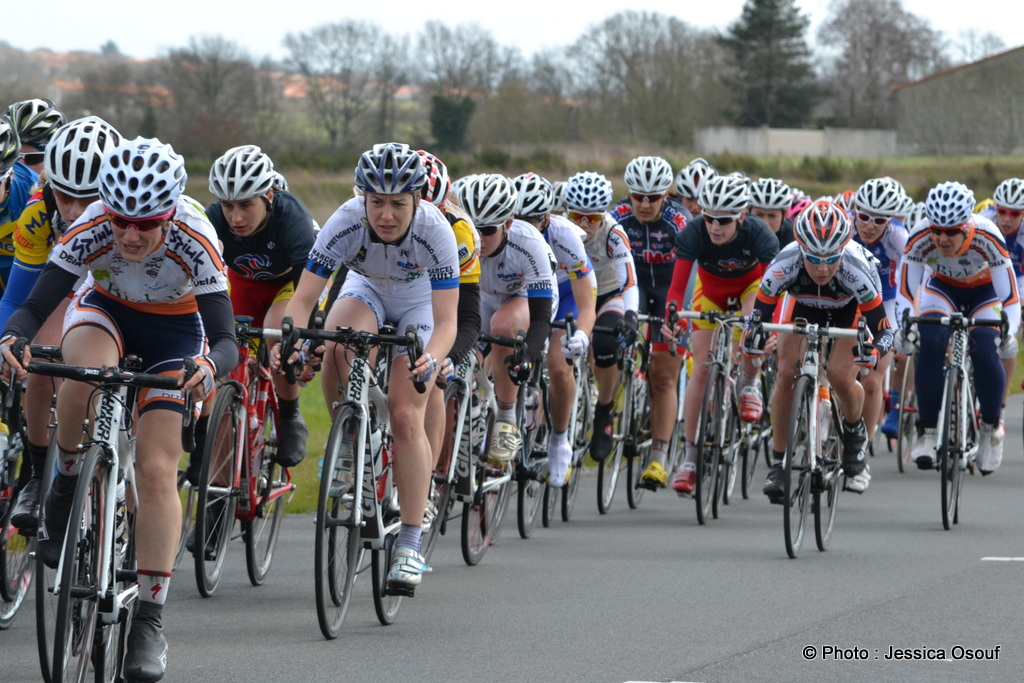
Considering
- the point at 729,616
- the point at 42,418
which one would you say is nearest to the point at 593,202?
the point at 729,616

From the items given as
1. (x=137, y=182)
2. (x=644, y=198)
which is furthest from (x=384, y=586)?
(x=644, y=198)

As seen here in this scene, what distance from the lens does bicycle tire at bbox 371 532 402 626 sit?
6.68 metres

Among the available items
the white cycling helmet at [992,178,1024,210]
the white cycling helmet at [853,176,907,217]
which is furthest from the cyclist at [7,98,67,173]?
the white cycling helmet at [992,178,1024,210]

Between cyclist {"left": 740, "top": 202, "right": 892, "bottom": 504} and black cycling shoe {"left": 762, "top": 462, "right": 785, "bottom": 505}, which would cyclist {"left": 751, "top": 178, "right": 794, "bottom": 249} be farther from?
black cycling shoe {"left": 762, "top": 462, "right": 785, "bottom": 505}

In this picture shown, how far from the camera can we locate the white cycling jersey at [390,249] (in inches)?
273

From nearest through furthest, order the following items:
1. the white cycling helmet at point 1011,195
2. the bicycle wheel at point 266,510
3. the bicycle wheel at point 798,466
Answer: the bicycle wheel at point 266,510 < the bicycle wheel at point 798,466 < the white cycling helmet at point 1011,195

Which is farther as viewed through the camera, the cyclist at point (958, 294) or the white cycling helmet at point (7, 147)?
the cyclist at point (958, 294)

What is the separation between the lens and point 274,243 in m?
8.20

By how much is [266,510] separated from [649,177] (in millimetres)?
5076

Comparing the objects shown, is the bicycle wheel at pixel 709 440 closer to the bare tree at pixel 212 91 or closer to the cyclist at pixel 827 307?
the cyclist at pixel 827 307

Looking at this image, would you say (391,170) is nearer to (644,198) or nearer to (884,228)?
(644,198)

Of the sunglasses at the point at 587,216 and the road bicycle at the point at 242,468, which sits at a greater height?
the sunglasses at the point at 587,216

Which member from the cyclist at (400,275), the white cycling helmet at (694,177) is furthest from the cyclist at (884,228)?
the cyclist at (400,275)

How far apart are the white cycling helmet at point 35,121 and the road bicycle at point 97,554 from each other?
318 centimetres
